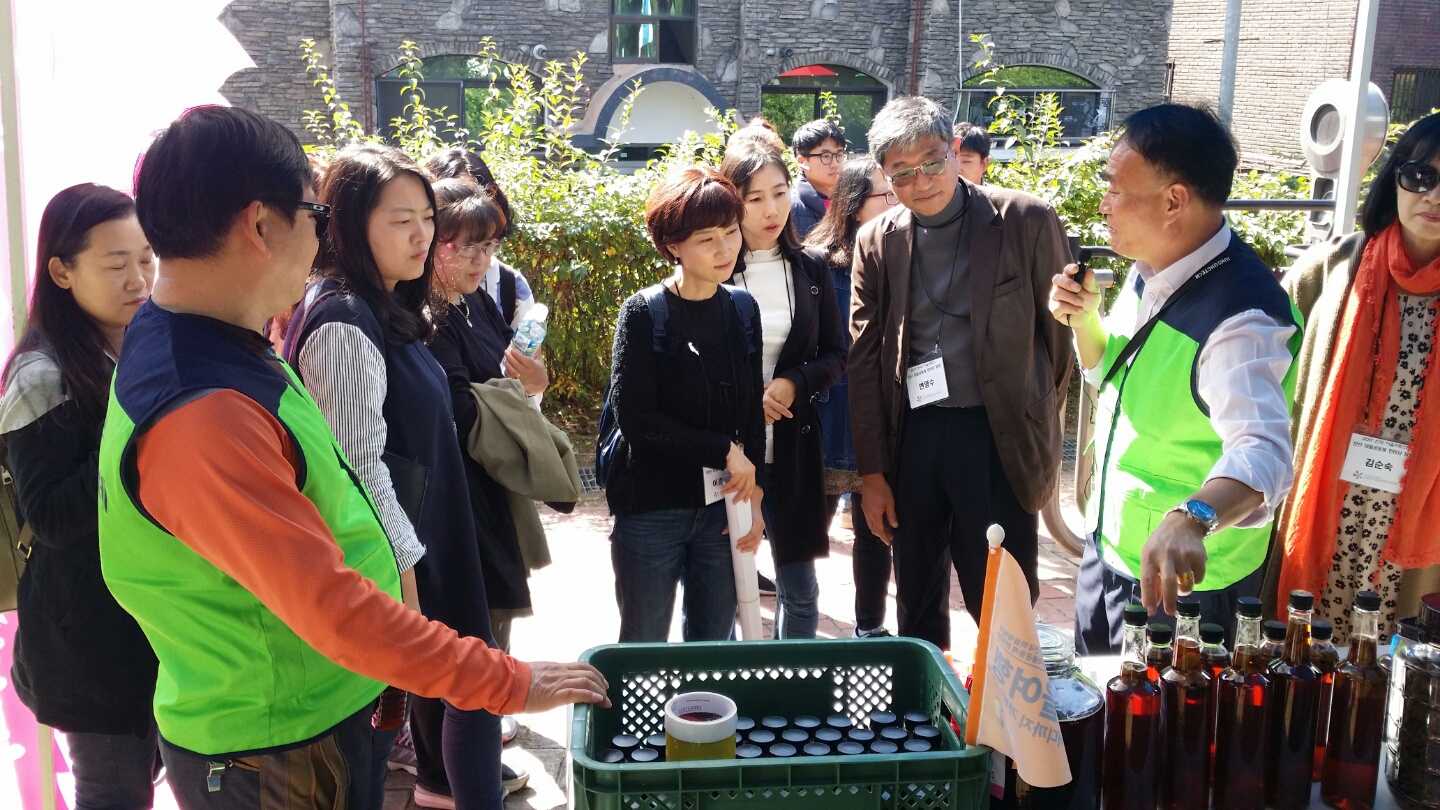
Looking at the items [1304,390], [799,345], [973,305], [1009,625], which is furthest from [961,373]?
[1009,625]

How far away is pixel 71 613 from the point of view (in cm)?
216

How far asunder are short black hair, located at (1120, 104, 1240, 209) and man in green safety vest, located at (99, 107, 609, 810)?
143 centimetres

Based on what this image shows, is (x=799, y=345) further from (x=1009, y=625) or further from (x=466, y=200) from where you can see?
(x=1009, y=625)

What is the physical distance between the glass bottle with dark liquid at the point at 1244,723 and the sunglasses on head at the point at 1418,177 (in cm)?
145

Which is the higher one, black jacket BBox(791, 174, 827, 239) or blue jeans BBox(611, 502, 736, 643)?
black jacket BBox(791, 174, 827, 239)

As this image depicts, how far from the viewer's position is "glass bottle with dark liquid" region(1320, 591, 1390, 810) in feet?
5.22

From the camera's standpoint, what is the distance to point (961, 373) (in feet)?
10.4

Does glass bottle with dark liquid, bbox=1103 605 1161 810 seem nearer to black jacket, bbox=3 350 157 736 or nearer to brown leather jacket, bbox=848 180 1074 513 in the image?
brown leather jacket, bbox=848 180 1074 513

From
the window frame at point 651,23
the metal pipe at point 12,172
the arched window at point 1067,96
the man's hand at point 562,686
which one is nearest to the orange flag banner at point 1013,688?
the man's hand at point 562,686

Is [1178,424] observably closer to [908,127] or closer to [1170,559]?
[1170,559]

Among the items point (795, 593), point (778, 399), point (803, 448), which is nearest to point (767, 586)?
point (795, 593)

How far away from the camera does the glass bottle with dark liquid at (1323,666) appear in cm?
159

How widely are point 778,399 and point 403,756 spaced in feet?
4.92

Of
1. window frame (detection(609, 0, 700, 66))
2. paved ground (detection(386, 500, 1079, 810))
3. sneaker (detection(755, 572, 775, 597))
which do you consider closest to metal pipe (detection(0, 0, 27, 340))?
paved ground (detection(386, 500, 1079, 810))
